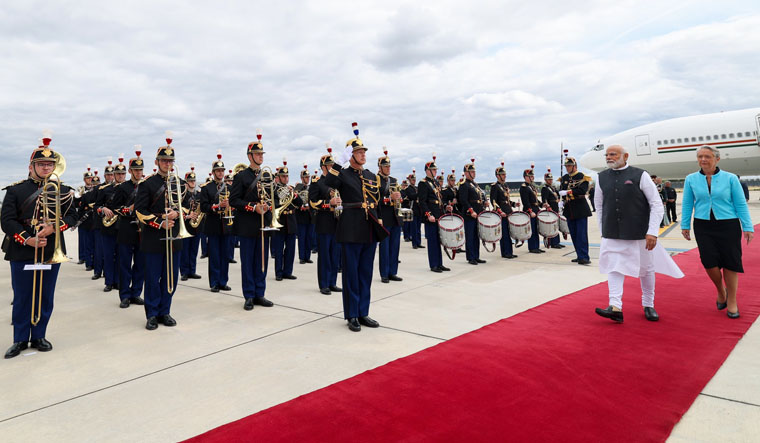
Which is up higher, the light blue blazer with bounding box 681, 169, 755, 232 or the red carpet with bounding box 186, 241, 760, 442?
the light blue blazer with bounding box 681, 169, 755, 232

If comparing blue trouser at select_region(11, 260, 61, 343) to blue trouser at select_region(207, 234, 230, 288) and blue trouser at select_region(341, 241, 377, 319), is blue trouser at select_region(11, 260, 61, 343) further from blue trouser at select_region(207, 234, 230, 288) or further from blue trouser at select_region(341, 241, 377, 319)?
blue trouser at select_region(207, 234, 230, 288)

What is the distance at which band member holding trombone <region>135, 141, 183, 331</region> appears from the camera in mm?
5070

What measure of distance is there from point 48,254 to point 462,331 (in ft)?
13.4

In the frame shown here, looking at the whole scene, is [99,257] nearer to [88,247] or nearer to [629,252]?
[88,247]

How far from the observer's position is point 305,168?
12.1m

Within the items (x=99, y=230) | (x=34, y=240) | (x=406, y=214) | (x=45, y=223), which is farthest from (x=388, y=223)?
(x=99, y=230)

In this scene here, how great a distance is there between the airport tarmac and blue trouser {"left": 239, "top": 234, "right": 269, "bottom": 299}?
0.86 feet

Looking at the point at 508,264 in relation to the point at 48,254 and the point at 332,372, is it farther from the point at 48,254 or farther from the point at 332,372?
the point at 48,254

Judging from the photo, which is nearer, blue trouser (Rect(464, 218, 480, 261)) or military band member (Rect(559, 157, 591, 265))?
Answer: military band member (Rect(559, 157, 591, 265))

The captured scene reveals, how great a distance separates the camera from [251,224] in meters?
6.08

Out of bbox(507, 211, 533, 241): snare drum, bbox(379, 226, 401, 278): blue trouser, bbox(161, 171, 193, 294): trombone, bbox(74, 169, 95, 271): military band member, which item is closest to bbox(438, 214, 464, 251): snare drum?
bbox(379, 226, 401, 278): blue trouser

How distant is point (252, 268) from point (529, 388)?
4.06 m

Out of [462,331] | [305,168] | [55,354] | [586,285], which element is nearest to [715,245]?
[586,285]

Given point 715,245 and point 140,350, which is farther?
point 715,245
